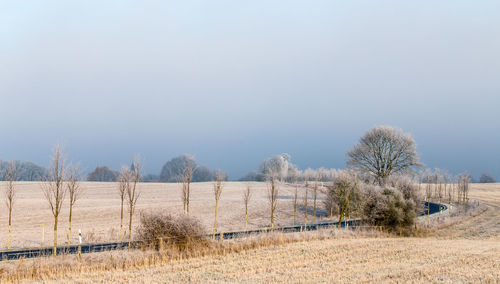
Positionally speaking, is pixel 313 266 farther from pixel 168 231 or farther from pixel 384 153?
pixel 384 153

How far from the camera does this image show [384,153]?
64.3 meters

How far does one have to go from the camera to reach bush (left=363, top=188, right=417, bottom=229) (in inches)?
1421

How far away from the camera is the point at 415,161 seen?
6241 centimetres

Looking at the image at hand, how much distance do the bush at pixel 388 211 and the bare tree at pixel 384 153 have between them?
25.0 m

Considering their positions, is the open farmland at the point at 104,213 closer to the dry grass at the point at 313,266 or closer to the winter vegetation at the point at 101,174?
the dry grass at the point at 313,266

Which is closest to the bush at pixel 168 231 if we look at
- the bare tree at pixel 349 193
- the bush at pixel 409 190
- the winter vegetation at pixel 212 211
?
the winter vegetation at pixel 212 211

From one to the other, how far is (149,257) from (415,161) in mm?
52494

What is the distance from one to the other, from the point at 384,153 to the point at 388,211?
1161 inches

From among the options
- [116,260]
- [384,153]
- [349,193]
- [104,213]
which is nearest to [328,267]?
[116,260]

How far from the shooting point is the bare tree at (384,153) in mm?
62956

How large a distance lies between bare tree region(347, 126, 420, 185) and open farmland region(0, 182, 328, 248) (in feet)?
41.3

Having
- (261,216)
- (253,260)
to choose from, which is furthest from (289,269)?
(261,216)

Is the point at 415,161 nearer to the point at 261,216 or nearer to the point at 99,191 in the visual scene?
the point at 261,216

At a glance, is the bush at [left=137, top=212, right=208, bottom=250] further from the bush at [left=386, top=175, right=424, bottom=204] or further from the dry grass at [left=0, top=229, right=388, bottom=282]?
the bush at [left=386, top=175, right=424, bottom=204]
